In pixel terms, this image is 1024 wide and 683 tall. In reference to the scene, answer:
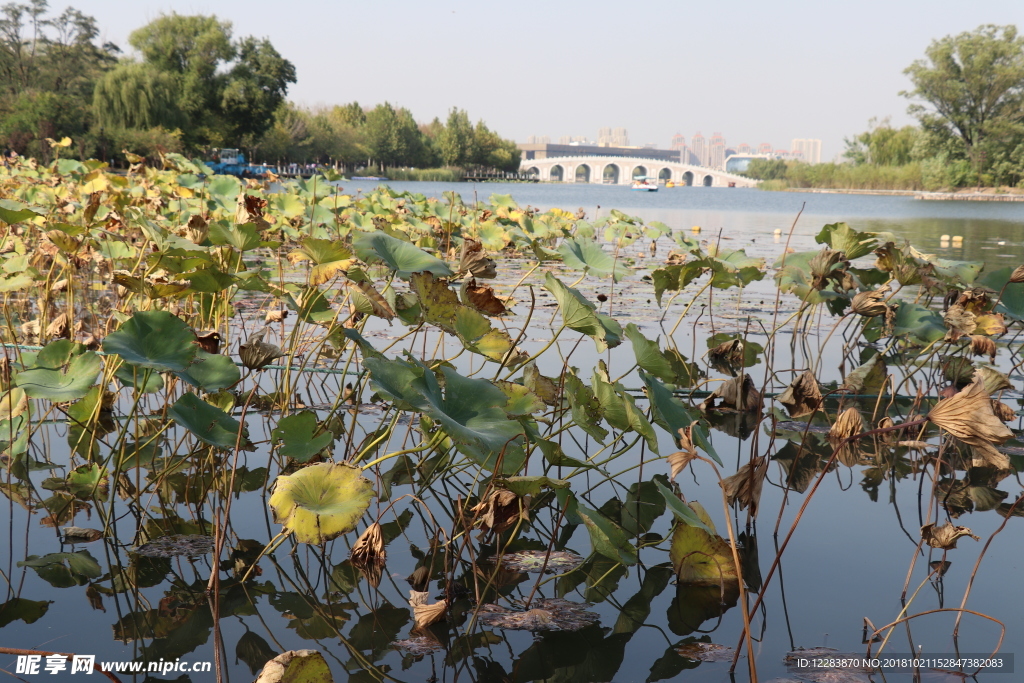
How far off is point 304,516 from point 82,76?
3832cm

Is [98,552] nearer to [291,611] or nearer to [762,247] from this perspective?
[291,611]

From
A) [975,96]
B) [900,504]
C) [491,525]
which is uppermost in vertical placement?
[975,96]

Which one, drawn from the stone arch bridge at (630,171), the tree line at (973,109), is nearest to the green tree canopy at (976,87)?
the tree line at (973,109)

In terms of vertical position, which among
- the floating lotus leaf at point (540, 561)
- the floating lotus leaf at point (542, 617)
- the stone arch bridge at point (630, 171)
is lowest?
the floating lotus leaf at point (540, 561)

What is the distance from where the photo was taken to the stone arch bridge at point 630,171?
76750 mm

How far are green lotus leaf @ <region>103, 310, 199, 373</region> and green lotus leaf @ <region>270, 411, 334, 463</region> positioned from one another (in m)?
0.21

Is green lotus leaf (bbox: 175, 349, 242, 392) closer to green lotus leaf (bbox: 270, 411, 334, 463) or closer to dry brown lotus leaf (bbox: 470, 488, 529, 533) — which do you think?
green lotus leaf (bbox: 270, 411, 334, 463)

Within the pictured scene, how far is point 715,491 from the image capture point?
171 centimetres

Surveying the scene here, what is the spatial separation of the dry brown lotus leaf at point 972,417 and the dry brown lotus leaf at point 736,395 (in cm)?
115

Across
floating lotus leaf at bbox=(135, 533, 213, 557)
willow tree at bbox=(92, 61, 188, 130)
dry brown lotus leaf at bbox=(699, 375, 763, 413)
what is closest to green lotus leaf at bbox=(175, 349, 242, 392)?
floating lotus leaf at bbox=(135, 533, 213, 557)

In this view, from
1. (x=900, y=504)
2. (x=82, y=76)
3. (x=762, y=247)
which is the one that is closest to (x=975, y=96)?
(x=762, y=247)

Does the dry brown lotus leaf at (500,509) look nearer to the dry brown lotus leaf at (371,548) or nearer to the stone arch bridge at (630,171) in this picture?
the dry brown lotus leaf at (371,548)

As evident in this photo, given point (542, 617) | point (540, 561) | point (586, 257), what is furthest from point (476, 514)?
point (586, 257)

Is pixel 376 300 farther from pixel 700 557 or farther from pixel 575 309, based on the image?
pixel 700 557
